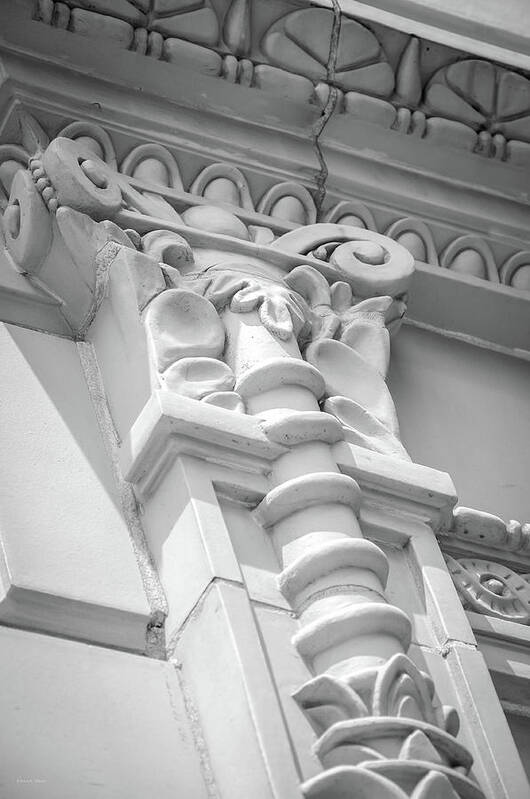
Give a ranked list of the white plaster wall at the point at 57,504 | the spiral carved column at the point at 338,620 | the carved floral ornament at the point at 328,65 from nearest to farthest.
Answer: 1. the spiral carved column at the point at 338,620
2. the white plaster wall at the point at 57,504
3. the carved floral ornament at the point at 328,65

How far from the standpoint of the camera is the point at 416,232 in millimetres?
2965

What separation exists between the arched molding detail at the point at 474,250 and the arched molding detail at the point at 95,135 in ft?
2.28

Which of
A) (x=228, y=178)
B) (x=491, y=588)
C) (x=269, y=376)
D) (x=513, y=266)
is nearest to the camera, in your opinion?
(x=269, y=376)

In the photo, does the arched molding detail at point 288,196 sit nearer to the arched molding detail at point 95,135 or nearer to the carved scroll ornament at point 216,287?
the carved scroll ornament at point 216,287

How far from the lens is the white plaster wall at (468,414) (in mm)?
2643

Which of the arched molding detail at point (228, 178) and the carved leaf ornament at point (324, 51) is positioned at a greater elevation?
the carved leaf ornament at point (324, 51)

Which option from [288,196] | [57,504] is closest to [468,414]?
[288,196]

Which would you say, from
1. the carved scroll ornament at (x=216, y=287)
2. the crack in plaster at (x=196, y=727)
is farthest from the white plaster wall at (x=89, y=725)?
the carved scroll ornament at (x=216, y=287)

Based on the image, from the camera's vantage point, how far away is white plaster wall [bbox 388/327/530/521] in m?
2.64

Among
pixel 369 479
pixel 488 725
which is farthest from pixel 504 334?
pixel 488 725

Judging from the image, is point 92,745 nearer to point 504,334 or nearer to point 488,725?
point 488,725

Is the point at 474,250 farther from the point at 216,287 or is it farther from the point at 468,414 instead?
the point at 216,287

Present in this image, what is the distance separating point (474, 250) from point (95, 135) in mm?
799

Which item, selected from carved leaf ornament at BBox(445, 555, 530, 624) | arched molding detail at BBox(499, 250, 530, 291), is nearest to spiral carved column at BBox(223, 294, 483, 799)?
carved leaf ornament at BBox(445, 555, 530, 624)
